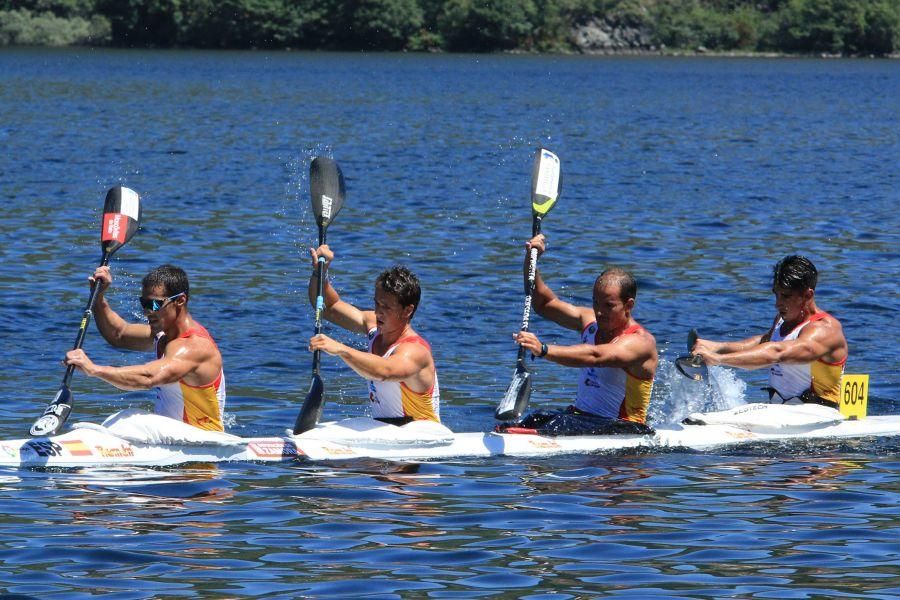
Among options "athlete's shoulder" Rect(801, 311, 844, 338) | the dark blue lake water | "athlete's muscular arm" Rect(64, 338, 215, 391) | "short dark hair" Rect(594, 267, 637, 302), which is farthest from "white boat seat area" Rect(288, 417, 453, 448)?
"athlete's shoulder" Rect(801, 311, 844, 338)

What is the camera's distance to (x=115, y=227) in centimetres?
1419

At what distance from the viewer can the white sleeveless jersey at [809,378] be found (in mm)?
14141

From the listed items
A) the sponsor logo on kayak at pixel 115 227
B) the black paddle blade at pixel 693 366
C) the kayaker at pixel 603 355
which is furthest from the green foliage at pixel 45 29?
the black paddle blade at pixel 693 366

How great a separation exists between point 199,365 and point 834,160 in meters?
32.5

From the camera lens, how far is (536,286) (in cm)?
1381

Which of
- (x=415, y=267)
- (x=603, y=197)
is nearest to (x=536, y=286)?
(x=415, y=267)

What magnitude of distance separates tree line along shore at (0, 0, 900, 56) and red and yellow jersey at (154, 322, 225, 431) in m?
106

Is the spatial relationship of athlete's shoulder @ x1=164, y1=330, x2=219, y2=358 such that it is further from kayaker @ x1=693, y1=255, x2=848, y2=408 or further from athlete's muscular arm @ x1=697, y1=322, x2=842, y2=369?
athlete's muscular arm @ x1=697, y1=322, x2=842, y2=369

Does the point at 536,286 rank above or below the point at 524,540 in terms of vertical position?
above

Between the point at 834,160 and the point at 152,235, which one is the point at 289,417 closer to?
the point at 152,235

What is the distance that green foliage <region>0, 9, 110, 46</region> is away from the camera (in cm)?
11031

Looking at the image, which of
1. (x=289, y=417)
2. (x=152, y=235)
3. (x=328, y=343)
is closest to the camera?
(x=328, y=343)

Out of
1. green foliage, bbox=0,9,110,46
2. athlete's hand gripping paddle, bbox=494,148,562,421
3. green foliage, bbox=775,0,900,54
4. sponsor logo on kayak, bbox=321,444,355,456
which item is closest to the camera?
sponsor logo on kayak, bbox=321,444,355,456

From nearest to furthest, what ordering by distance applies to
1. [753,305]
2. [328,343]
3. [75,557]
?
[75,557], [328,343], [753,305]
